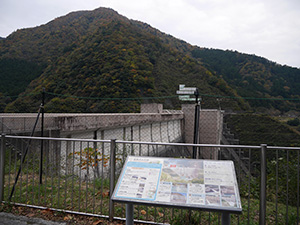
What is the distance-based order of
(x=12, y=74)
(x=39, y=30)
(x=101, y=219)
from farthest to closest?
(x=39, y=30)
(x=12, y=74)
(x=101, y=219)

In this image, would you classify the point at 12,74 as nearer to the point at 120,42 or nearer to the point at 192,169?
the point at 120,42

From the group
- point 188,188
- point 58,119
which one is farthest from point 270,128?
point 188,188

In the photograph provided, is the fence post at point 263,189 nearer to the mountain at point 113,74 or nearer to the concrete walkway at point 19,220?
the concrete walkway at point 19,220

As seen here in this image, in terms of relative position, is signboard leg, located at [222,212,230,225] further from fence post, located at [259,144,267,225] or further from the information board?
fence post, located at [259,144,267,225]

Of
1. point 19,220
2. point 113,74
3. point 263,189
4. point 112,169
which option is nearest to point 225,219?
point 263,189

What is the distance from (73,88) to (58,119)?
3012 centimetres

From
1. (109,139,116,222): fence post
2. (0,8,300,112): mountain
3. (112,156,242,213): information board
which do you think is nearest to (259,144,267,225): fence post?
(112,156,242,213): information board

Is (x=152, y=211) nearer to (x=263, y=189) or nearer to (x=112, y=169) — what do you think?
(x=112, y=169)

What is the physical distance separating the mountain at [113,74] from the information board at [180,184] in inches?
599

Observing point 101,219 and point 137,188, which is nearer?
point 137,188

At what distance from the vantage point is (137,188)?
7.71 feet

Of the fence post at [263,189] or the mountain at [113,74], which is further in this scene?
the mountain at [113,74]

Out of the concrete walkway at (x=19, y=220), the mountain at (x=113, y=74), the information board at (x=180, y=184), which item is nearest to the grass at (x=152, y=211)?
the concrete walkway at (x=19, y=220)

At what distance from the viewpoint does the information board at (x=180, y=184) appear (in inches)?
84.7
